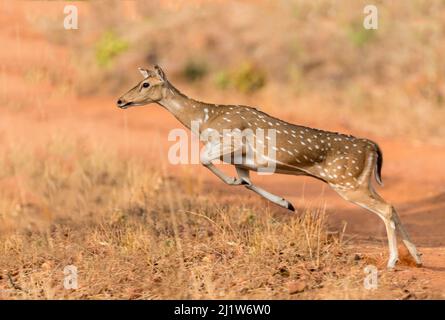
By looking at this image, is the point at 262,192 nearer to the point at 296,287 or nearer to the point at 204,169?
the point at 296,287

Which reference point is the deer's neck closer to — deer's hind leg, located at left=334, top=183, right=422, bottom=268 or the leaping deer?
Result: the leaping deer

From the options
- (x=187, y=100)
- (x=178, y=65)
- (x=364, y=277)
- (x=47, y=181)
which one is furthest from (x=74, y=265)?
(x=178, y=65)

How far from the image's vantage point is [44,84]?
25453mm

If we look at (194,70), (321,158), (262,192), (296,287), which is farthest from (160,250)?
(194,70)

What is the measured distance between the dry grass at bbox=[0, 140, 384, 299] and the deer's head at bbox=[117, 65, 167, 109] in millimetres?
1629

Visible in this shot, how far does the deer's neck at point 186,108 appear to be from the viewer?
11.4 meters

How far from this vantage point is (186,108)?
11.5m

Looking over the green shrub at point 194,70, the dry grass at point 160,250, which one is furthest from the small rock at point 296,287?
the green shrub at point 194,70

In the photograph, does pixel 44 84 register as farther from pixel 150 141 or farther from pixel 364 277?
pixel 364 277

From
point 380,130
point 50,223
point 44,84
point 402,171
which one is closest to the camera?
point 50,223

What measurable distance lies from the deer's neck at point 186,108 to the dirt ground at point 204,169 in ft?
6.43

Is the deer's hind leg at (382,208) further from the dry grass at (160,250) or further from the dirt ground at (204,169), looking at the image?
the dry grass at (160,250)

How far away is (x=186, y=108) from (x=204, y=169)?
7242mm

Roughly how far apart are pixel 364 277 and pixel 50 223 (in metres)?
5.66
